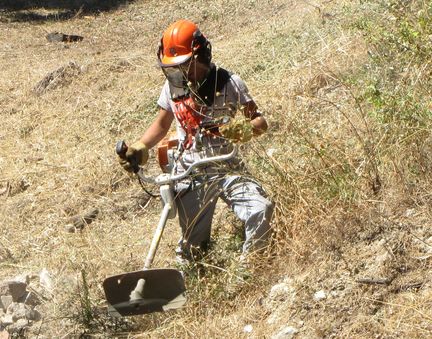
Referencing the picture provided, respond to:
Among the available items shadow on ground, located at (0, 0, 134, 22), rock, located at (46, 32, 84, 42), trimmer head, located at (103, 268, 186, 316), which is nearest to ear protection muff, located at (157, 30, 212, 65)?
trimmer head, located at (103, 268, 186, 316)

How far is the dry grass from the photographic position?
12.7ft

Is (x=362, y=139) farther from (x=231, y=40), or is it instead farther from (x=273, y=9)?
(x=273, y=9)

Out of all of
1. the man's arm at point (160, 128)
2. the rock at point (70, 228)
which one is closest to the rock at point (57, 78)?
the rock at point (70, 228)

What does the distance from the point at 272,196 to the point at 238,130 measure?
536 millimetres

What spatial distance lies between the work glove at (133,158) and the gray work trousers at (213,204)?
0.25m

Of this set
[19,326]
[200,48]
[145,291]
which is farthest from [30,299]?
[200,48]

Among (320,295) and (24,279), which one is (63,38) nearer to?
(24,279)

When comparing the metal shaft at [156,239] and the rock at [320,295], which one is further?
the metal shaft at [156,239]

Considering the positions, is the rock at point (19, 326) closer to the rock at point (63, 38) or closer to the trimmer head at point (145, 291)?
the trimmer head at point (145, 291)

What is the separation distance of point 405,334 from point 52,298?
6.98 feet

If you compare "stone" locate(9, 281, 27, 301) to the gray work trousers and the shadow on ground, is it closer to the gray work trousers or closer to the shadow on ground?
the gray work trousers

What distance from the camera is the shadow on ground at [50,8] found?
596 inches

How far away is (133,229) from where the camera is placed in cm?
598

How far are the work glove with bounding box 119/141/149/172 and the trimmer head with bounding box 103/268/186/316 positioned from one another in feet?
2.07
